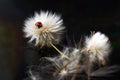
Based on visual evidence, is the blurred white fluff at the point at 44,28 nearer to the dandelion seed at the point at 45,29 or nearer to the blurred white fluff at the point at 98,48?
the dandelion seed at the point at 45,29

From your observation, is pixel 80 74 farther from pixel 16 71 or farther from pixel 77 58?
pixel 16 71

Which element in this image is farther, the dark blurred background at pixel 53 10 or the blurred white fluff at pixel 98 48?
the dark blurred background at pixel 53 10

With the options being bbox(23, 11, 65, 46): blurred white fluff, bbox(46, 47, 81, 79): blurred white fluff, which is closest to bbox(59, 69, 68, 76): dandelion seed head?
bbox(46, 47, 81, 79): blurred white fluff

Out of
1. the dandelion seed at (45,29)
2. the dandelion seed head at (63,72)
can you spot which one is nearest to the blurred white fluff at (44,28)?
the dandelion seed at (45,29)

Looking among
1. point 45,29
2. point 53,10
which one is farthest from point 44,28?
point 53,10

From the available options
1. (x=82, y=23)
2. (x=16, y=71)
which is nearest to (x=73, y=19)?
(x=82, y=23)

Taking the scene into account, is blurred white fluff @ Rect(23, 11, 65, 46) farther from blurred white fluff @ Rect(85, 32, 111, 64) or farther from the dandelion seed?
blurred white fluff @ Rect(85, 32, 111, 64)
